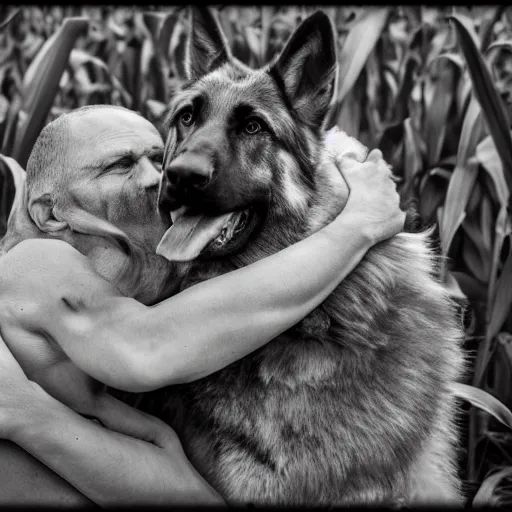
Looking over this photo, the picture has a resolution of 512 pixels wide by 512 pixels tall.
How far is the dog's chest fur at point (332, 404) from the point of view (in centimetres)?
165

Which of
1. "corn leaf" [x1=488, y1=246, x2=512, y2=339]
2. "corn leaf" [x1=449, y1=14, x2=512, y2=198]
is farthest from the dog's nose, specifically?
"corn leaf" [x1=488, y1=246, x2=512, y2=339]

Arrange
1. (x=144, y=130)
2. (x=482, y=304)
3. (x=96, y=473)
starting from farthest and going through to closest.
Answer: (x=482, y=304)
(x=144, y=130)
(x=96, y=473)

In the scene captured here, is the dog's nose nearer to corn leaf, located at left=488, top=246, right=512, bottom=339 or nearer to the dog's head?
the dog's head

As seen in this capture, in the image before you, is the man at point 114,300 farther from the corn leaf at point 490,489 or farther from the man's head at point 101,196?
the corn leaf at point 490,489

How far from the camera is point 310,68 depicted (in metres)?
1.71

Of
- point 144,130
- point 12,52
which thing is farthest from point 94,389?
point 12,52

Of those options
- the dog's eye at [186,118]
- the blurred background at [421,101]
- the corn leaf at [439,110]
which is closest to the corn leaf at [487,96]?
the blurred background at [421,101]

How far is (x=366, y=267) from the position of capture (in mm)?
1772

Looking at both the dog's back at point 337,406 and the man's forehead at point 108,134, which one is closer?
the dog's back at point 337,406

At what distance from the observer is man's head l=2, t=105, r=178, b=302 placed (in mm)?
1734

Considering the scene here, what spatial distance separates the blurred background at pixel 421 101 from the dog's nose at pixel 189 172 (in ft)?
2.36

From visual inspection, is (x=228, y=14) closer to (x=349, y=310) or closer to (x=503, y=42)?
(x=503, y=42)

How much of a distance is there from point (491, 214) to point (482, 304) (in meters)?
0.31

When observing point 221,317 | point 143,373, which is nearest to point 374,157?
point 221,317
